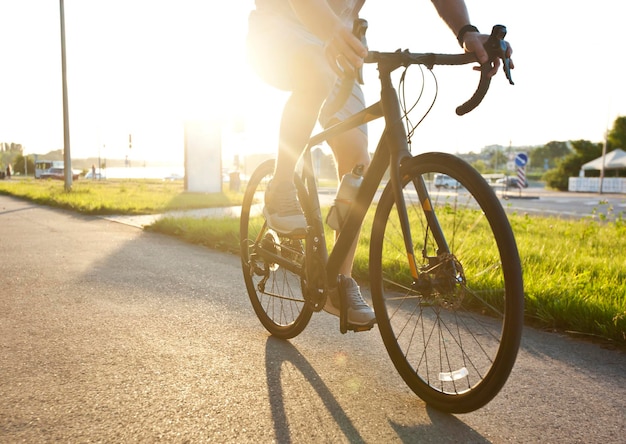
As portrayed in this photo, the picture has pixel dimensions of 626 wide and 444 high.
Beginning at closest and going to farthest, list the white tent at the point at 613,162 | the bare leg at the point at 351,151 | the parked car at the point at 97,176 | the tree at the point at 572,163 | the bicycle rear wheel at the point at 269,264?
the bare leg at the point at 351,151 → the bicycle rear wheel at the point at 269,264 → the white tent at the point at 613,162 → the tree at the point at 572,163 → the parked car at the point at 97,176

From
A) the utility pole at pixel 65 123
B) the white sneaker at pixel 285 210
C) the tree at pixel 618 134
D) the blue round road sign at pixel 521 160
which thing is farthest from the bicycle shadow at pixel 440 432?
the tree at pixel 618 134

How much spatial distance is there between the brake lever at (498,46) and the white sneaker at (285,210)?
42.8 inches

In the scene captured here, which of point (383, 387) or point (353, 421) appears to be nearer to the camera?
point (353, 421)

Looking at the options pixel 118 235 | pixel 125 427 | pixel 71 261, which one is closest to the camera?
pixel 125 427

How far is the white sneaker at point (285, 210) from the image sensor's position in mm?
2480

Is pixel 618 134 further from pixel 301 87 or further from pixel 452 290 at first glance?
pixel 452 290

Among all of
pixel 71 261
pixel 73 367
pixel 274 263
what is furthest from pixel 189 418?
pixel 71 261

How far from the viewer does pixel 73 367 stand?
7.51 ft

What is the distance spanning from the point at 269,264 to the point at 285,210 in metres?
0.49

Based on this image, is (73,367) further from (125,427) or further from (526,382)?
(526,382)

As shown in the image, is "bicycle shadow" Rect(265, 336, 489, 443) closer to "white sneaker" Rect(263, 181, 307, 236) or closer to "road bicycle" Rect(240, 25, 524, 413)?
"road bicycle" Rect(240, 25, 524, 413)

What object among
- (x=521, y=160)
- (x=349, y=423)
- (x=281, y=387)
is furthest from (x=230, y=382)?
(x=521, y=160)

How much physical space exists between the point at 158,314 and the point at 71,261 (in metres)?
2.29

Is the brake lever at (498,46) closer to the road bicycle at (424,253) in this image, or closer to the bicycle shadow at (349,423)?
the road bicycle at (424,253)
